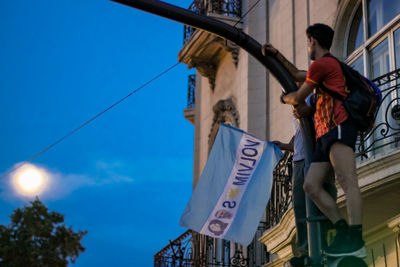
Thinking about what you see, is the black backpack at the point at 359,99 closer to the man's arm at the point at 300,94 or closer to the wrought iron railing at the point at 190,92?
the man's arm at the point at 300,94

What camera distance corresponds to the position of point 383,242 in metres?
10.1

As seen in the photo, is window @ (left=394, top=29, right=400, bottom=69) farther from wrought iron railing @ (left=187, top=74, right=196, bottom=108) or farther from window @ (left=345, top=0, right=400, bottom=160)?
wrought iron railing @ (left=187, top=74, right=196, bottom=108)

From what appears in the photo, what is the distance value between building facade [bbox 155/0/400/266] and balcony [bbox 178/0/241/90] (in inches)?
→ 1.1

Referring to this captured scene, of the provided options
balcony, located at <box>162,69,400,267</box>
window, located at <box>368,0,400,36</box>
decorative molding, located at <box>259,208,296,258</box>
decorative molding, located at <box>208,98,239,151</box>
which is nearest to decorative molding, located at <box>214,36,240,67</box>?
decorative molding, located at <box>208,98,239,151</box>

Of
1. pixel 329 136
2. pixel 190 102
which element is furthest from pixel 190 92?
pixel 329 136

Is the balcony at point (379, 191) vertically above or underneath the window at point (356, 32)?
underneath

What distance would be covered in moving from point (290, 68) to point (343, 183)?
43.6 inches

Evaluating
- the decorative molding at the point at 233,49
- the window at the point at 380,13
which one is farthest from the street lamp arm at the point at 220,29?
the decorative molding at the point at 233,49

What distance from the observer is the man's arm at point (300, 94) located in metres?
5.04

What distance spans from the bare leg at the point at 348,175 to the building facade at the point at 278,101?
14.9ft

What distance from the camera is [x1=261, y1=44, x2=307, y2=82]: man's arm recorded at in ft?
17.6

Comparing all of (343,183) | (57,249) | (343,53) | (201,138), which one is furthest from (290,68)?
(57,249)

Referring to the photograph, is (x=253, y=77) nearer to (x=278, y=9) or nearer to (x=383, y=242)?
(x=278, y=9)

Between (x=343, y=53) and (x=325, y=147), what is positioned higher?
(x=343, y=53)
